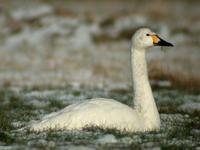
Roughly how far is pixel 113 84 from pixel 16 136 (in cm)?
757

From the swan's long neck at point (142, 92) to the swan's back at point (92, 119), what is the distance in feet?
0.92

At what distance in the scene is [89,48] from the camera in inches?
926

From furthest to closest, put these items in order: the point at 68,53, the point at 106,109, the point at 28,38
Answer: the point at 28,38, the point at 68,53, the point at 106,109

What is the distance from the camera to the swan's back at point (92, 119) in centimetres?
805

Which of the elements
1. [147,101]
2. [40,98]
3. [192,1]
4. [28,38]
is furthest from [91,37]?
[192,1]

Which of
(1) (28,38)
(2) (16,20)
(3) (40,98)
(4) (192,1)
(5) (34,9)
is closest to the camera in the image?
(3) (40,98)

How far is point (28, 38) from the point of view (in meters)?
25.2

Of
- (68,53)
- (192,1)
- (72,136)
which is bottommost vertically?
(72,136)

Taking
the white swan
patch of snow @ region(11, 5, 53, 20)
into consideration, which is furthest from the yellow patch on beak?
patch of snow @ region(11, 5, 53, 20)

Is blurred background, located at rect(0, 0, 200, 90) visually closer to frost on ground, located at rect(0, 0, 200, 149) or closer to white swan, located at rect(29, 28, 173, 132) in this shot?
frost on ground, located at rect(0, 0, 200, 149)

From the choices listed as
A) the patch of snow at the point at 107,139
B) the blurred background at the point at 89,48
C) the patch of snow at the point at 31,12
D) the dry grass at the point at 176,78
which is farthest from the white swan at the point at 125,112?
the patch of snow at the point at 31,12

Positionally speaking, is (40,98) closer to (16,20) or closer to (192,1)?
(16,20)

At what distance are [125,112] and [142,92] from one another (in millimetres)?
642

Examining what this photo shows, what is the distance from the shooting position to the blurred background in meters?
16.3
